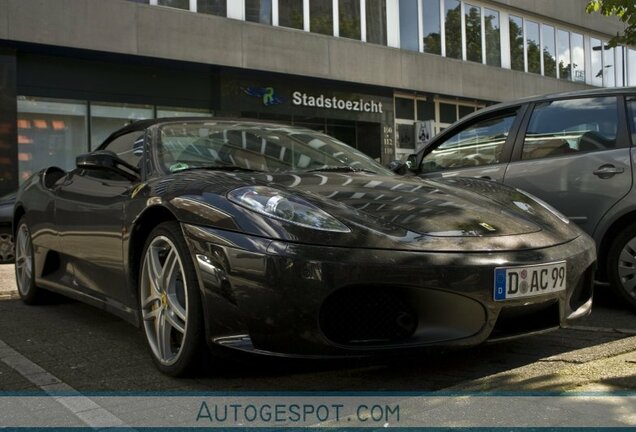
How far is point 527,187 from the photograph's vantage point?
5160 mm

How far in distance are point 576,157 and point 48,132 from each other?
1326 cm

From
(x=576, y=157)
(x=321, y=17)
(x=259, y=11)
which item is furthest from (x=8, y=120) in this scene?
(x=576, y=157)

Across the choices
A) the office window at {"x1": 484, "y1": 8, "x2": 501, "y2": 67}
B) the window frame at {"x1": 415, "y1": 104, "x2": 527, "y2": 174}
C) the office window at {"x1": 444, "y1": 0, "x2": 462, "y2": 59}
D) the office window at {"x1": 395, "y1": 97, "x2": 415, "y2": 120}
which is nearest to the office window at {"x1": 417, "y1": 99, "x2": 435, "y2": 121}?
the office window at {"x1": 395, "y1": 97, "x2": 415, "y2": 120}

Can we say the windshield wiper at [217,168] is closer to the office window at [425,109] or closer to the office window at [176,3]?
the office window at [176,3]

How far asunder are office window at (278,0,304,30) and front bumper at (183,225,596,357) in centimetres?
1570

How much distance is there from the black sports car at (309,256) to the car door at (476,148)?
4.92 ft

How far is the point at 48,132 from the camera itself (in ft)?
50.2

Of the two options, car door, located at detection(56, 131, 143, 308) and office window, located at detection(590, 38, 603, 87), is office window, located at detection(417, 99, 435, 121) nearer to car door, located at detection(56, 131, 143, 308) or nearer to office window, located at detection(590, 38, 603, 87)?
office window, located at detection(590, 38, 603, 87)

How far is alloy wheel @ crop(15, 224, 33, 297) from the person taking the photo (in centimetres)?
537

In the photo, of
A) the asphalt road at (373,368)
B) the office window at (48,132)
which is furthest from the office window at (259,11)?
the asphalt road at (373,368)

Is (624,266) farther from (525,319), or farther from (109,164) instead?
(109,164)

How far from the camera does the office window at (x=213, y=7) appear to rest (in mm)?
16375

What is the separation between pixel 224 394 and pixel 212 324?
34 cm

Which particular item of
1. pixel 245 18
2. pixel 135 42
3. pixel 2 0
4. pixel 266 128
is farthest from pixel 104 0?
pixel 266 128
